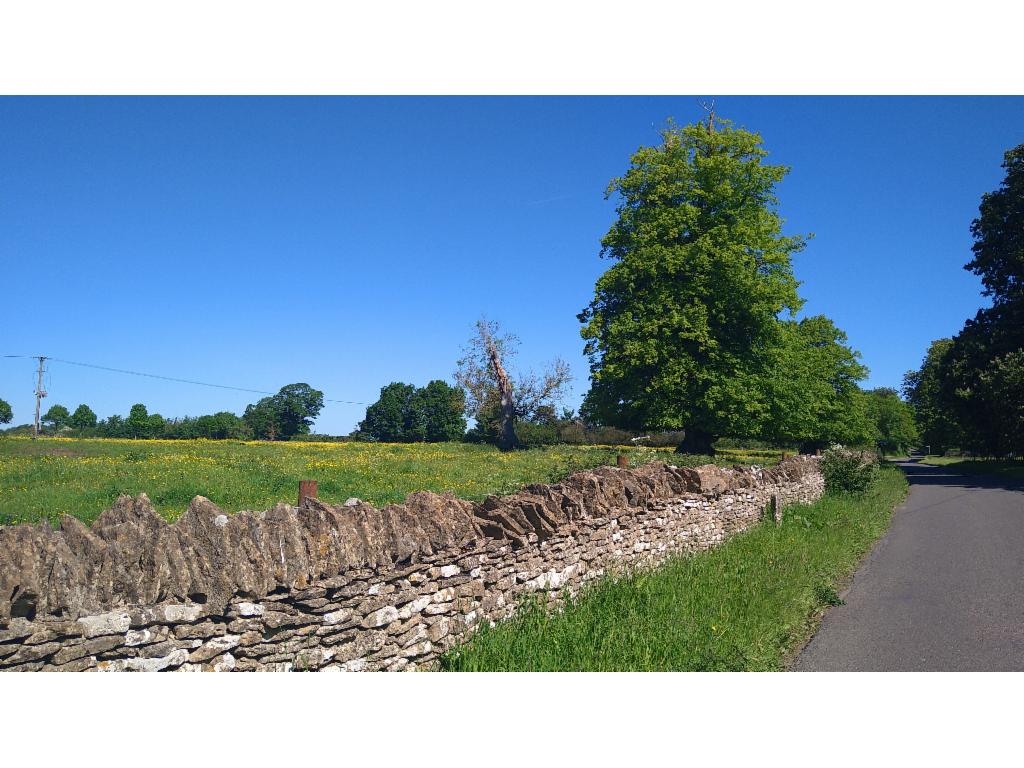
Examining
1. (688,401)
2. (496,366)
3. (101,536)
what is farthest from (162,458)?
(496,366)

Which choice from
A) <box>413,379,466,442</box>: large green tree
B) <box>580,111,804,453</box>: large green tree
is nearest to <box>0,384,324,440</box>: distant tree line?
<box>413,379,466,442</box>: large green tree

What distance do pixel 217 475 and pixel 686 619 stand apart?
36.6ft

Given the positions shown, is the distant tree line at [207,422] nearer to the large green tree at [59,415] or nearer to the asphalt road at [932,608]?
the large green tree at [59,415]

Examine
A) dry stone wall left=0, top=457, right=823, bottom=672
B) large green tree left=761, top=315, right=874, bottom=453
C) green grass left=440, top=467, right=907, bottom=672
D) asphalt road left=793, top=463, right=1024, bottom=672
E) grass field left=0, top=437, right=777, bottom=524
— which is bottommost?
asphalt road left=793, top=463, right=1024, bottom=672

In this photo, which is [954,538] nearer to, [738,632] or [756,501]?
[756,501]

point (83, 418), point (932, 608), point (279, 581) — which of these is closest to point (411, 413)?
point (83, 418)

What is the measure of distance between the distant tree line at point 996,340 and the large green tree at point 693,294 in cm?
950

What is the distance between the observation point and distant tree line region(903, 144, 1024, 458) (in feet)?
88.4

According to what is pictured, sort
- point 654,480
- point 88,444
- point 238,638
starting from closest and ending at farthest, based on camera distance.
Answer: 1. point 238,638
2. point 654,480
3. point 88,444

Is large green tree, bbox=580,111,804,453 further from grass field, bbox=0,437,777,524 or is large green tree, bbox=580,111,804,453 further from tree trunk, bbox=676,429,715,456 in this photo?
grass field, bbox=0,437,777,524

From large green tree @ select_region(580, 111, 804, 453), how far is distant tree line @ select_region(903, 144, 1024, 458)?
950cm

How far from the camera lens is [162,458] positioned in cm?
1692

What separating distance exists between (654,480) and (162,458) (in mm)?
13795

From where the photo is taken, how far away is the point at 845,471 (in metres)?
19.5
